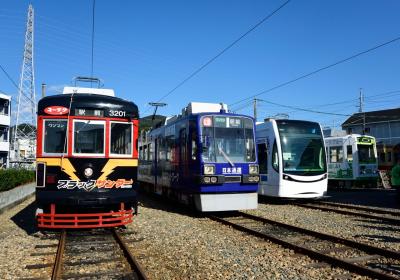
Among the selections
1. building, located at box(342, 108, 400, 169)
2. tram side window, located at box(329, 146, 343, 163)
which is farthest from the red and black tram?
building, located at box(342, 108, 400, 169)

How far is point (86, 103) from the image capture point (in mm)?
10211

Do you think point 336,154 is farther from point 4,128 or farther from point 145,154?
point 4,128

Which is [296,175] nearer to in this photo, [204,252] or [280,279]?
[204,252]

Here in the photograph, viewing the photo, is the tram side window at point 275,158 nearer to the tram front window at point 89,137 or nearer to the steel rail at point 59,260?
the tram front window at point 89,137

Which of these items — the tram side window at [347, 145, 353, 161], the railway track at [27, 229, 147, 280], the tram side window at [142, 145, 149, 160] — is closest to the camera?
the railway track at [27, 229, 147, 280]

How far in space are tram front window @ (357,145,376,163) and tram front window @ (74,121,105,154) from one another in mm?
18391

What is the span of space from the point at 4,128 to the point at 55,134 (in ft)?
178

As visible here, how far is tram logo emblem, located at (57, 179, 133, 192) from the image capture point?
981 centimetres

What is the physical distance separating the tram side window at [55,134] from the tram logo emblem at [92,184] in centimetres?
77

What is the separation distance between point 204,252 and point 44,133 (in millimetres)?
4631

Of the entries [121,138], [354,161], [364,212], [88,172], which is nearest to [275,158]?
[364,212]

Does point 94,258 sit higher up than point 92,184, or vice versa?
Answer: point 92,184

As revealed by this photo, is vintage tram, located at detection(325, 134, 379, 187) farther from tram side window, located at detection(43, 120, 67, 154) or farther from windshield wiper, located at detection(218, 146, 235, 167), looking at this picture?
tram side window, located at detection(43, 120, 67, 154)

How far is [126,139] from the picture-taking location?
1053 centimetres
